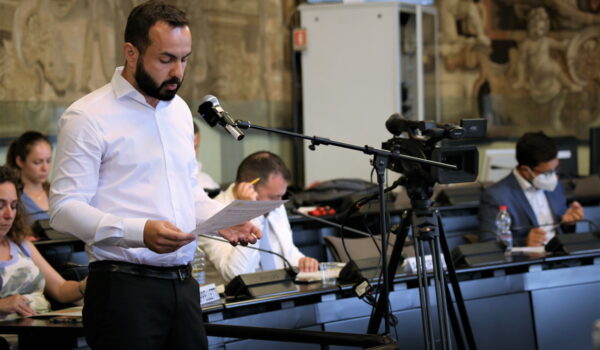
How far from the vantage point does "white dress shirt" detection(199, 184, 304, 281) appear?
12.8 feet

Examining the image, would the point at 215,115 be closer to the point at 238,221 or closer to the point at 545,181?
the point at 238,221

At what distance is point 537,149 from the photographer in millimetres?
5074

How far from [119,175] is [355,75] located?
6.06m

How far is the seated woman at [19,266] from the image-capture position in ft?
11.0

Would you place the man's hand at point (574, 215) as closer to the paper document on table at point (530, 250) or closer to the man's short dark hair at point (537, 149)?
the man's short dark hair at point (537, 149)

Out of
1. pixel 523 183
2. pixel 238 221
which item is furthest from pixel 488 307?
pixel 238 221

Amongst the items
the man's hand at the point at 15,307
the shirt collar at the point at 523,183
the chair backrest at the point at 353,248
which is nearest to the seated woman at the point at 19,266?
the man's hand at the point at 15,307

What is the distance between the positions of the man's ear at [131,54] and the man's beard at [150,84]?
0.09 feet

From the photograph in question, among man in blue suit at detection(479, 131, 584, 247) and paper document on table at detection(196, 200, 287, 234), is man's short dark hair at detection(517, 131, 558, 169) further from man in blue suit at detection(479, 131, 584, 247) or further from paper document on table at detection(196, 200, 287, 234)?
paper document on table at detection(196, 200, 287, 234)

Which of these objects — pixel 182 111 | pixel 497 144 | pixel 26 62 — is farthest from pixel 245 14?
pixel 182 111

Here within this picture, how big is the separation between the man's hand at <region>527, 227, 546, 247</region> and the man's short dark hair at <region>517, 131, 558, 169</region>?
53cm

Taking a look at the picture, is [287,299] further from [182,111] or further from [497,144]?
[497,144]

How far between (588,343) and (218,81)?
4.85 meters

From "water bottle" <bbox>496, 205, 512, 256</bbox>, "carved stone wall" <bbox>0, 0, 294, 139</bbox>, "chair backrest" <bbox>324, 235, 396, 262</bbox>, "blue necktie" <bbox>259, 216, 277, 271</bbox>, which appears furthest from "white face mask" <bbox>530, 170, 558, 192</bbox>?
"carved stone wall" <bbox>0, 0, 294, 139</bbox>
